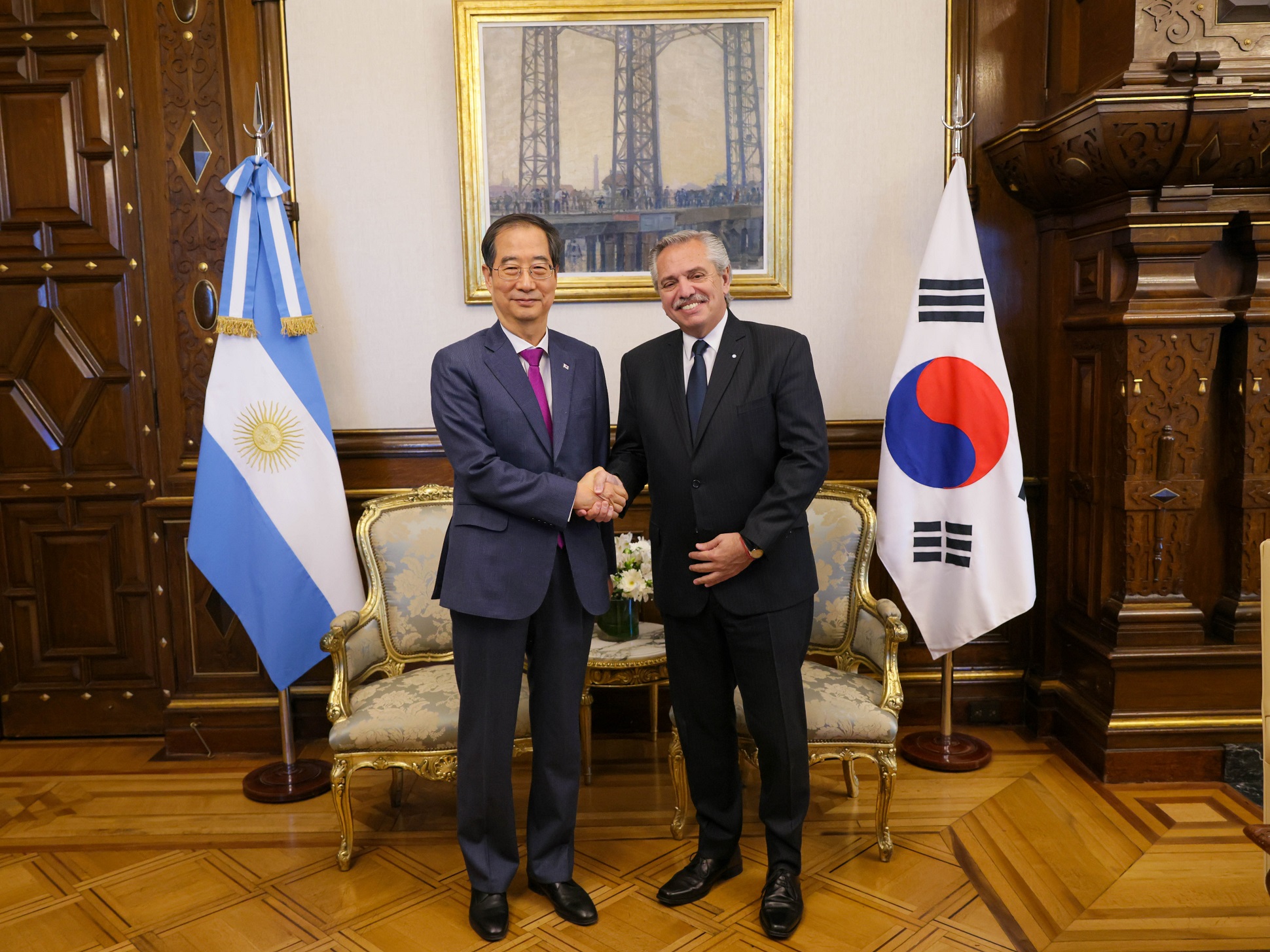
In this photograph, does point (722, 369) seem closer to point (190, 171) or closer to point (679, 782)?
point (679, 782)

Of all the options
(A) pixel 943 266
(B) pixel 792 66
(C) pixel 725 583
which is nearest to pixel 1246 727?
(A) pixel 943 266

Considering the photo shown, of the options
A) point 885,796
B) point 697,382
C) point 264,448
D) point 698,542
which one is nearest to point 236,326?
point 264,448

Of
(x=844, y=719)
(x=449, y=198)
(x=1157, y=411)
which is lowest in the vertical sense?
(x=844, y=719)

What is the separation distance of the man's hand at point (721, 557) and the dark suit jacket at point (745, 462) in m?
0.04

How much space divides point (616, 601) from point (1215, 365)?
2.15 meters

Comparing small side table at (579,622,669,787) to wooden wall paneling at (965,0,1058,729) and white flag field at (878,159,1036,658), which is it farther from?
wooden wall paneling at (965,0,1058,729)

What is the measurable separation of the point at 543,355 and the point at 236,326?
4.27 ft

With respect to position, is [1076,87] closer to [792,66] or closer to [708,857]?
[792,66]

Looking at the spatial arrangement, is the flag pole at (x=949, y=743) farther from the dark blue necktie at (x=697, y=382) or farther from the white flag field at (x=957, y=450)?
the dark blue necktie at (x=697, y=382)

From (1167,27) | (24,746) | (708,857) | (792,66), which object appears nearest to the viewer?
(708,857)

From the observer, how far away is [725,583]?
2.31 meters

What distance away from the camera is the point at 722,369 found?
233cm

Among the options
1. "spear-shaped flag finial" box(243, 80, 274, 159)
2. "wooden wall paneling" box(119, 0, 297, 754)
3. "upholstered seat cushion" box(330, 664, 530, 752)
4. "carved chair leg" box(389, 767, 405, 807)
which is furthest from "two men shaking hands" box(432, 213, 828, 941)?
"wooden wall paneling" box(119, 0, 297, 754)

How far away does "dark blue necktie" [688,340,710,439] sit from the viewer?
2.36 m
